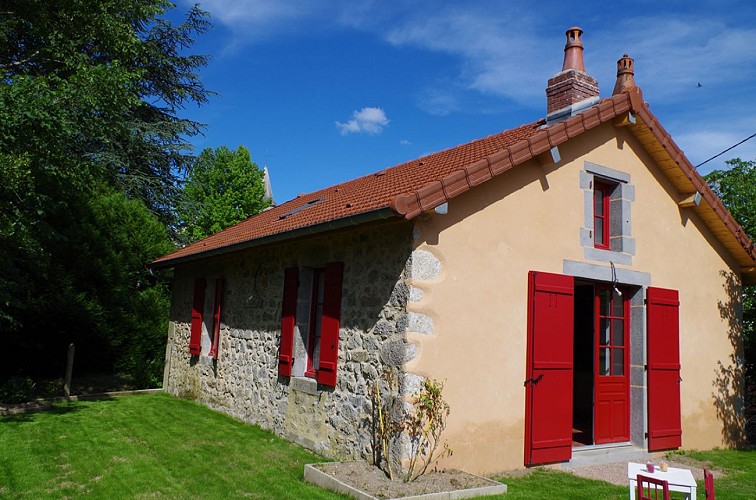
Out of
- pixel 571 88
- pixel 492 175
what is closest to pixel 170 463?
pixel 492 175

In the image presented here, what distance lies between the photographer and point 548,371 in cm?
686

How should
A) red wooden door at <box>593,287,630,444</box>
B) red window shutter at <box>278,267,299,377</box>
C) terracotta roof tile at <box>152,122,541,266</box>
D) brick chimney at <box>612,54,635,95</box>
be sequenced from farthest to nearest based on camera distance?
brick chimney at <box>612,54,635,95</box>
red window shutter at <box>278,267,299,377</box>
red wooden door at <box>593,287,630,444</box>
terracotta roof tile at <box>152,122,541,266</box>

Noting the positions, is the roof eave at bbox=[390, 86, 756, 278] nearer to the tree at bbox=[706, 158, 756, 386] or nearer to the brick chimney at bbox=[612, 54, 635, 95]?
the brick chimney at bbox=[612, 54, 635, 95]

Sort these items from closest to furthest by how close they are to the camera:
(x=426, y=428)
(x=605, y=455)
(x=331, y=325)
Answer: (x=426, y=428) < (x=331, y=325) < (x=605, y=455)

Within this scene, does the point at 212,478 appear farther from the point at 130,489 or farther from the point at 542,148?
the point at 542,148

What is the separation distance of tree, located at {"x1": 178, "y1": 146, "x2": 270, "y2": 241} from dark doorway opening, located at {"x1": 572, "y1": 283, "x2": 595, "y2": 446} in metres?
10.7

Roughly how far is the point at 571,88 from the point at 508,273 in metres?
2.98

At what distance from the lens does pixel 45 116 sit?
780 centimetres

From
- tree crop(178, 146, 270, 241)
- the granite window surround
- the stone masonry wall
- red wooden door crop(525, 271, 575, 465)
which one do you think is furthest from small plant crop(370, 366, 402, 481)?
tree crop(178, 146, 270, 241)

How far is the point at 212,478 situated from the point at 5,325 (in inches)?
304

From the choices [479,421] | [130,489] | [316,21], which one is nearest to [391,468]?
[479,421]

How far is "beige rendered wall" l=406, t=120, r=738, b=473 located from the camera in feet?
20.3

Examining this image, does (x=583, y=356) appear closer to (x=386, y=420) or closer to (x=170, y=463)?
(x=386, y=420)

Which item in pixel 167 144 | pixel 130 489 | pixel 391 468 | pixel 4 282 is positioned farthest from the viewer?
pixel 167 144
